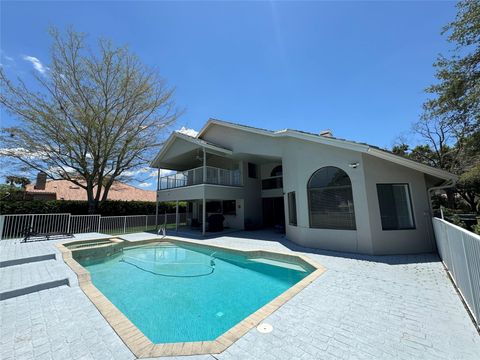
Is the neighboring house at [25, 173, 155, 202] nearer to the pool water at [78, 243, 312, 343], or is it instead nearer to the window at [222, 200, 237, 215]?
the window at [222, 200, 237, 215]

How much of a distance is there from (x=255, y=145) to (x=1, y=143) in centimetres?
1954

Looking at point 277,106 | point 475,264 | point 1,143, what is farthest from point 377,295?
point 1,143

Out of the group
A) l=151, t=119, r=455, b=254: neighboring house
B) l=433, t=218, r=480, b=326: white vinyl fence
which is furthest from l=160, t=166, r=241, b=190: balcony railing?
l=433, t=218, r=480, b=326: white vinyl fence

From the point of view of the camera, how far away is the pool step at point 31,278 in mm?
4896

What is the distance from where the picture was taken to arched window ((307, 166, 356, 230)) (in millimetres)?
8711

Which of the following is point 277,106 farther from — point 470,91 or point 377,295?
point 377,295

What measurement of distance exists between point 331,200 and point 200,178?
915 cm

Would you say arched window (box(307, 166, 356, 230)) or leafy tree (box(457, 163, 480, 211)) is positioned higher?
leafy tree (box(457, 163, 480, 211))

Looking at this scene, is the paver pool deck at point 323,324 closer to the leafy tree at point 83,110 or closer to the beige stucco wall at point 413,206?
the beige stucco wall at point 413,206

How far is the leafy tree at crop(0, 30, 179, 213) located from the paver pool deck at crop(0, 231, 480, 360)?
591 inches

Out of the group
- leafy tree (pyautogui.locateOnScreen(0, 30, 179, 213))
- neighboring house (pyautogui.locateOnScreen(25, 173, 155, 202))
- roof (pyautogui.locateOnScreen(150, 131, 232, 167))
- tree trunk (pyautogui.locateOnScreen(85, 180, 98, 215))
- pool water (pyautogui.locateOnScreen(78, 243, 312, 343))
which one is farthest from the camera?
neighboring house (pyautogui.locateOnScreen(25, 173, 155, 202))

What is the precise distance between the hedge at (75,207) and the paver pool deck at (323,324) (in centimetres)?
1191

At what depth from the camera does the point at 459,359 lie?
2629 mm

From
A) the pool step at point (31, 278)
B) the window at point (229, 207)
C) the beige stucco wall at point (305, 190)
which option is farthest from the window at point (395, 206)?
the pool step at point (31, 278)
